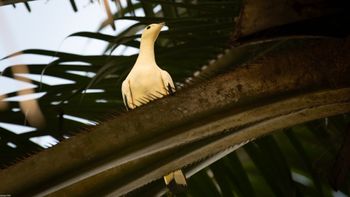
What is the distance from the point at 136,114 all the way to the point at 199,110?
0.25ft

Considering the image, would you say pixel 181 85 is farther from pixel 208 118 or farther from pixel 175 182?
pixel 208 118

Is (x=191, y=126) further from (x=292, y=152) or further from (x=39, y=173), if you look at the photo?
(x=292, y=152)

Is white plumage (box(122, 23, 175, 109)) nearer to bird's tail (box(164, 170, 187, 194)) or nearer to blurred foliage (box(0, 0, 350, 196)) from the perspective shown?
blurred foliage (box(0, 0, 350, 196))

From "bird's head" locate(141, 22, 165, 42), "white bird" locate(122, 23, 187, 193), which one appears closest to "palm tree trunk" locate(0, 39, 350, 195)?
"white bird" locate(122, 23, 187, 193)

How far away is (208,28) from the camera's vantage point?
47.4 inches

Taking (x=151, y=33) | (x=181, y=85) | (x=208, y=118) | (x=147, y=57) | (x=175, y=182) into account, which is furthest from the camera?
(x=151, y=33)

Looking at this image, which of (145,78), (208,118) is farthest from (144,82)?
(208,118)

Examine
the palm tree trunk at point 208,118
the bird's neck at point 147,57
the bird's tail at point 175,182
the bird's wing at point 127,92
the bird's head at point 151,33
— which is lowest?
the bird's tail at point 175,182

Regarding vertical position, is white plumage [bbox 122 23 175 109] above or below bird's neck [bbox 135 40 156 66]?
below

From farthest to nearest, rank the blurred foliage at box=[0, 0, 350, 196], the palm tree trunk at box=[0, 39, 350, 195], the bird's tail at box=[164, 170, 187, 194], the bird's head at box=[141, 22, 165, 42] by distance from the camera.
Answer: the bird's head at box=[141, 22, 165, 42] < the blurred foliage at box=[0, 0, 350, 196] < the bird's tail at box=[164, 170, 187, 194] < the palm tree trunk at box=[0, 39, 350, 195]

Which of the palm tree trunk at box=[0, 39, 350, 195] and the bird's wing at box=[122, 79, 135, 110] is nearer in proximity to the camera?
the palm tree trunk at box=[0, 39, 350, 195]

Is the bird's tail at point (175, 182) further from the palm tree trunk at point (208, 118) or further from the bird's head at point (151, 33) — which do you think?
the bird's head at point (151, 33)

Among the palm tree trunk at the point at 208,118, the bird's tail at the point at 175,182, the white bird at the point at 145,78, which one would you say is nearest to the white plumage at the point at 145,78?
the white bird at the point at 145,78

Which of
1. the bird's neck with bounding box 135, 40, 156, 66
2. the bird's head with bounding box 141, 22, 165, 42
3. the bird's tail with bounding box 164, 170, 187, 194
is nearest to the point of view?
the bird's tail with bounding box 164, 170, 187, 194
